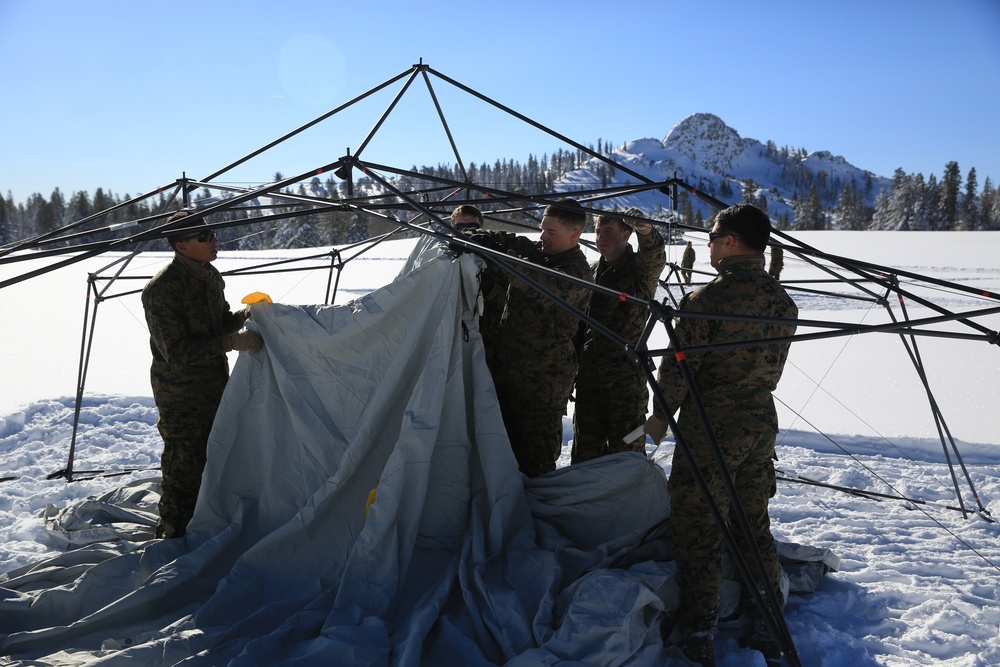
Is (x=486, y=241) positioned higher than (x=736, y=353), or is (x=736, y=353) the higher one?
(x=486, y=241)

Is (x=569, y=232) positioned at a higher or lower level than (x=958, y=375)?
higher

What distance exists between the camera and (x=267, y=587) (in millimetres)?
3945

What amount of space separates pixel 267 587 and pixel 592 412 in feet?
8.49

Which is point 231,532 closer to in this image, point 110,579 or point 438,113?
point 110,579

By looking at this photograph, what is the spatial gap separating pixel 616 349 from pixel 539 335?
726 millimetres

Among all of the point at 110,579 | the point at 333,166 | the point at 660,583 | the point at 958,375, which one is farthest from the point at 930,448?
the point at 110,579

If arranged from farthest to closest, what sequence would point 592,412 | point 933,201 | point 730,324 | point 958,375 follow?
point 933,201
point 958,375
point 592,412
point 730,324

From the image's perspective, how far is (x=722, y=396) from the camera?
11.3 feet

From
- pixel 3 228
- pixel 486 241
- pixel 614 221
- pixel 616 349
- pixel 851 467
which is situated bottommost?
pixel 851 467

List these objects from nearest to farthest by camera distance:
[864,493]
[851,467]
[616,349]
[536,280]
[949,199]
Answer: [536,280] < [616,349] < [864,493] < [851,467] < [949,199]

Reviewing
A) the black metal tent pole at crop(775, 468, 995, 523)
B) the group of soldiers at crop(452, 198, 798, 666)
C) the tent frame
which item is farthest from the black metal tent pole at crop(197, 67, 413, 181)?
the black metal tent pole at crop(775, 468, 995, 523)

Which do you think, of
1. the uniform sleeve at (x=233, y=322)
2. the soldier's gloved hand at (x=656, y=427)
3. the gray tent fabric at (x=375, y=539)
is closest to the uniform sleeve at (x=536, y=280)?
the gray tent fabric at (x=375, y=539)

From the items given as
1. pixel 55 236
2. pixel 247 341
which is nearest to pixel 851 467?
pixel 247 341

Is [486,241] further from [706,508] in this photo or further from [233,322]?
[706,508]
